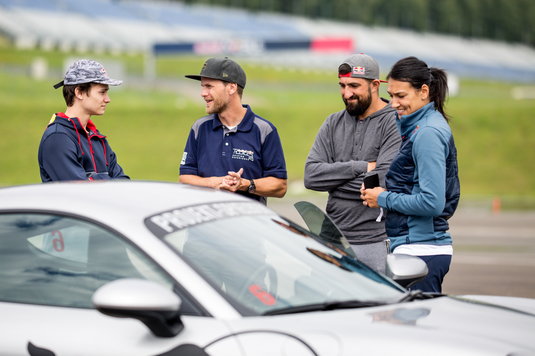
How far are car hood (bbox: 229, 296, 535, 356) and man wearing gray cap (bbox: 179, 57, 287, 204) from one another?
6.72 feet

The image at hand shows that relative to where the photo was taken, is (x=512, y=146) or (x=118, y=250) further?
(x=512, y=146)

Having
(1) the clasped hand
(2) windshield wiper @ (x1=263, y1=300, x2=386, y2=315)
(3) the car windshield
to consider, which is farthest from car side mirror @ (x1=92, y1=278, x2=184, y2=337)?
(1) the clasped hand

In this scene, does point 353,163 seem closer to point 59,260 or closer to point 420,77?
point 420,77

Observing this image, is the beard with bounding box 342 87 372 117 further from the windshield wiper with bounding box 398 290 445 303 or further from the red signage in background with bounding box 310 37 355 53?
the red signage in background with bounding box 310 37 355 53

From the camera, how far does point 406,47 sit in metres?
79.4

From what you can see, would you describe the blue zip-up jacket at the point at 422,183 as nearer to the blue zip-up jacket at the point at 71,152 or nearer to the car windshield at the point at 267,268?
the car windshield at the point at 267,268

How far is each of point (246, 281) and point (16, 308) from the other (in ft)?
3.01

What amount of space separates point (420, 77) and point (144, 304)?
2.19 m

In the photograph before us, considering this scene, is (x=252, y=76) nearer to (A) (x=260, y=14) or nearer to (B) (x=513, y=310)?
(A) (x=260, y=14)

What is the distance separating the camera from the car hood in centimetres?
185

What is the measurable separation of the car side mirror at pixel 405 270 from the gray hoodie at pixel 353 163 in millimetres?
1113

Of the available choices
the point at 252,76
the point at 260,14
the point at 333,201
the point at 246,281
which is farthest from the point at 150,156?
the point at 260,14

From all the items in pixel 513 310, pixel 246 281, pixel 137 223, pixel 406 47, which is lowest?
pixel 513 310

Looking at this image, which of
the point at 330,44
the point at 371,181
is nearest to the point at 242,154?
the point at 371,181
